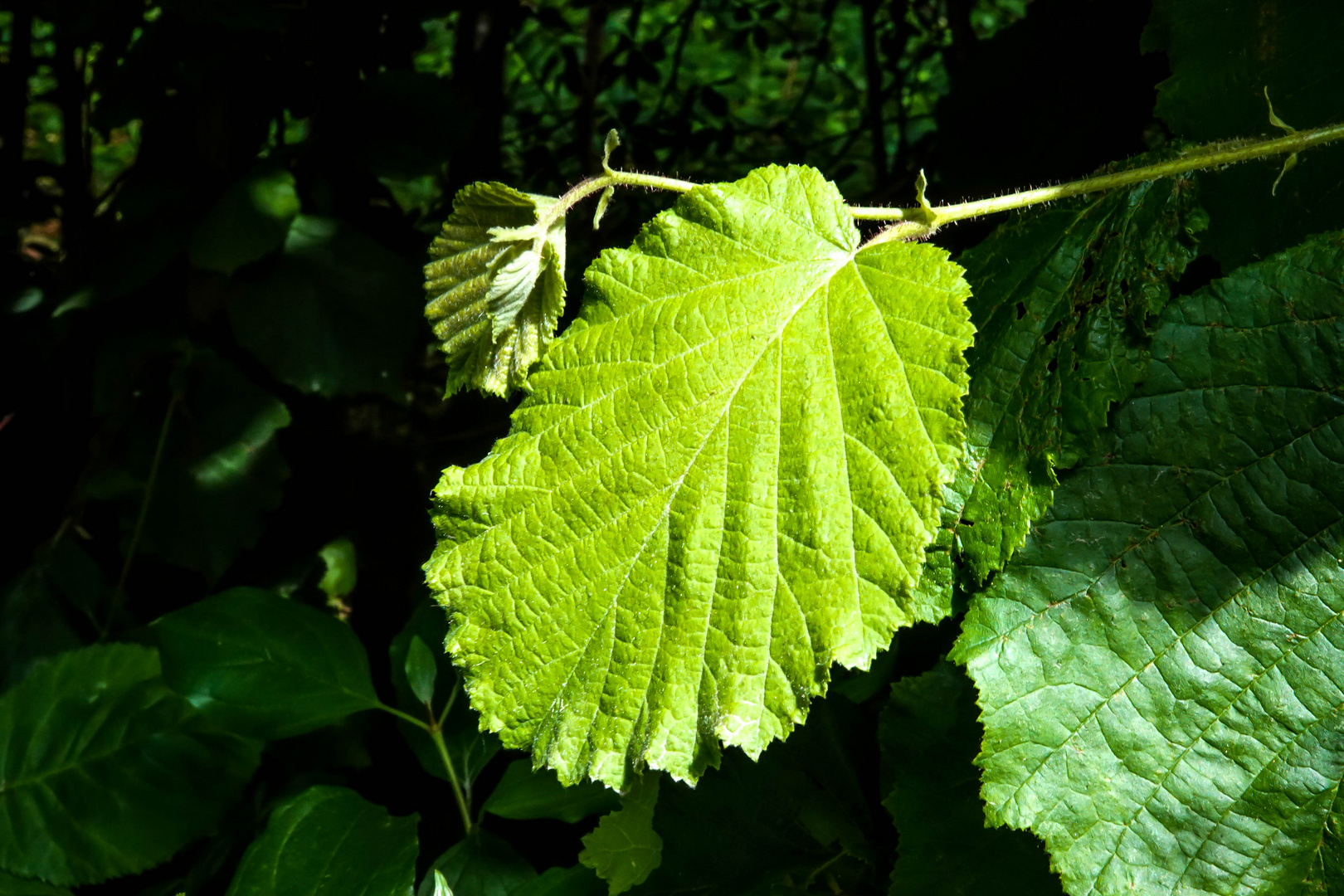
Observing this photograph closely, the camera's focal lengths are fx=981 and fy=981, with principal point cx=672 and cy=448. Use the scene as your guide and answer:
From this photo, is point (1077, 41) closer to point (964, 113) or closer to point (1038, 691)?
point (964, 113)

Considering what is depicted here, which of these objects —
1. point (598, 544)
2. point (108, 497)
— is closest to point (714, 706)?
point (598, 544)

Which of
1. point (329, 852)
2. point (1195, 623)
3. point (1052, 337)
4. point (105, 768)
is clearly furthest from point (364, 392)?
point (1195, 623)

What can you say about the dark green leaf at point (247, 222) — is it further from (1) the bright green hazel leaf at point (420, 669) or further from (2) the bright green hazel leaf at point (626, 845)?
(2) the bright green hazel leaf at point (626, 845)

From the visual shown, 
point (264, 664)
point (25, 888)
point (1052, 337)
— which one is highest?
point (1052, 337)

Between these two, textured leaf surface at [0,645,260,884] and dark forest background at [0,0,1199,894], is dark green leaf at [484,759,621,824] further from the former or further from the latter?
textured leaf surface at [0,645,260,884]

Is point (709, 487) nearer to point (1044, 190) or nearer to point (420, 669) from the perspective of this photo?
point (1044, 190)

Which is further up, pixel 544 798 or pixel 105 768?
pixel 544 798
